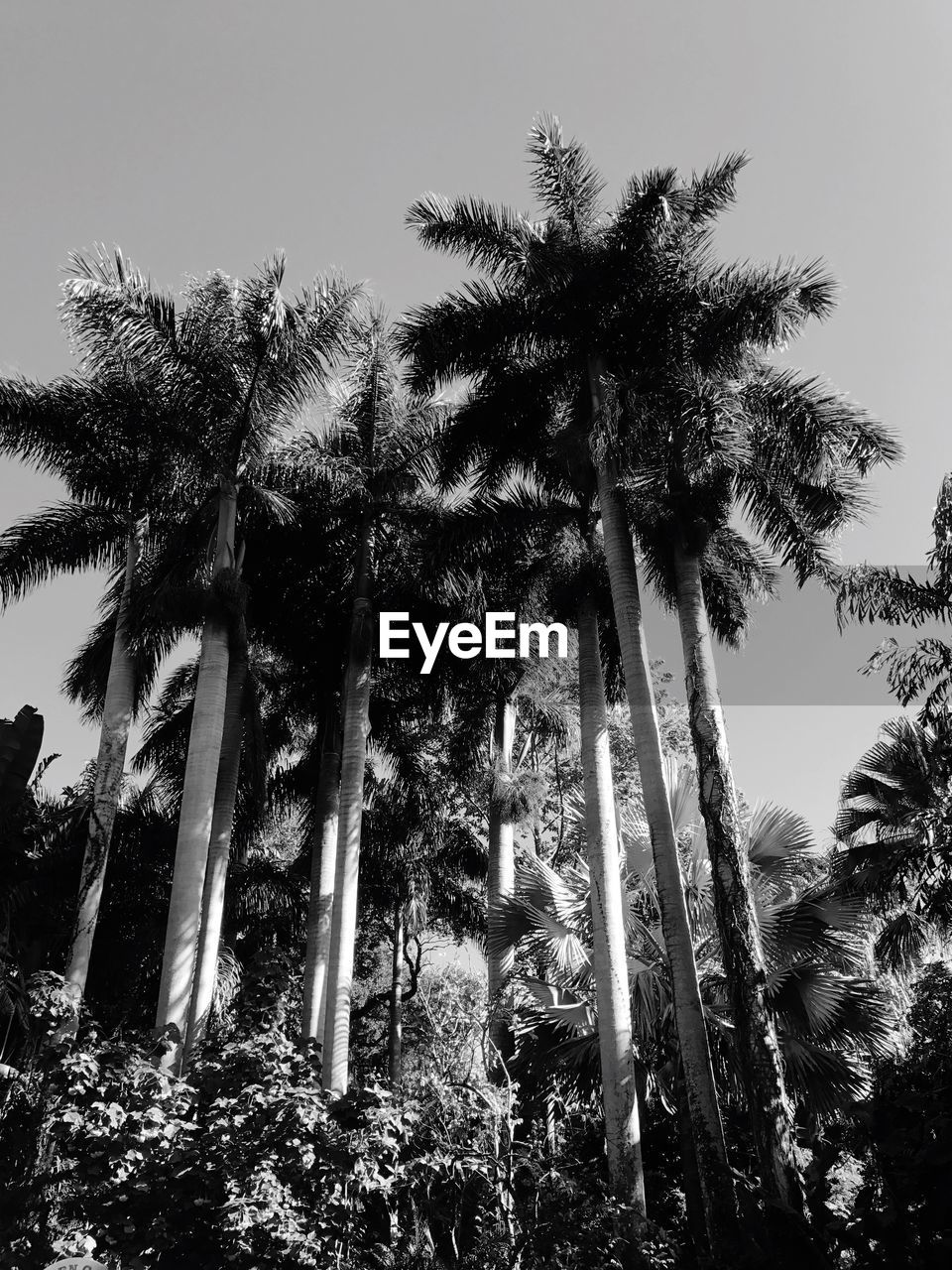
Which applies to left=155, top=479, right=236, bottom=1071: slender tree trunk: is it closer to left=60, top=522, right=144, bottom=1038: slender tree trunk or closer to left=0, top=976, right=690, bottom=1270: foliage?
left=60, top=522, right=144, bottom=1038: slender tree trunk

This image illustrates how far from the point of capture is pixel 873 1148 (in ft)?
17.8

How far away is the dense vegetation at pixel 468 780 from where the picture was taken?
8.05 meters

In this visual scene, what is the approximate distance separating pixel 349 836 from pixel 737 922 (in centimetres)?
577

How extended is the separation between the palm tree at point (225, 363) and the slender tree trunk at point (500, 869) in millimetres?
5151

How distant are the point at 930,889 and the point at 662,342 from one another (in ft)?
28.0

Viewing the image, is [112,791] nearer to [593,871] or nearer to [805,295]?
[593,871]

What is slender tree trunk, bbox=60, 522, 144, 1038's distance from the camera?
13.2 metres

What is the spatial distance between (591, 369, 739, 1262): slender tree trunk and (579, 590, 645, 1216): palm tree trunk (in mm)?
689

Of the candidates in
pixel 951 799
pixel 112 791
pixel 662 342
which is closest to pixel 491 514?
pixel 662 342

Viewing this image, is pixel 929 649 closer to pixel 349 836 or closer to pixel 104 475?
pixel 349 836

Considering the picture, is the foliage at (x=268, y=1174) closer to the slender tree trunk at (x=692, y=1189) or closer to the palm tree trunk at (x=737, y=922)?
the palm tree trunk at (x=737, y=922)

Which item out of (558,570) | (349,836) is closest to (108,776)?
(349,836)

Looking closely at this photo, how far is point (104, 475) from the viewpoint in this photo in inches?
625

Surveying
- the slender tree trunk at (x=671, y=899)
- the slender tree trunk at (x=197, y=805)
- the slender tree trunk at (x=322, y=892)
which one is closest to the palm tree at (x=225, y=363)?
the slender tree trunk at (x=197, y=805)
